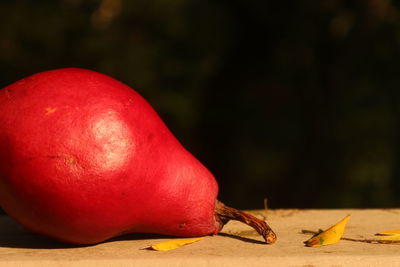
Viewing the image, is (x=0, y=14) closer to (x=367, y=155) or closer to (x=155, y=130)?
(x=367, y=155)

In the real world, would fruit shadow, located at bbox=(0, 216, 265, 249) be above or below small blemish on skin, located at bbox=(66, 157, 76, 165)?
below

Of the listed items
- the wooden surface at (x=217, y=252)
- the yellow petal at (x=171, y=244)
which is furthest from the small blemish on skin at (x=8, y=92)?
the yellow petal at (x=171, y=244)

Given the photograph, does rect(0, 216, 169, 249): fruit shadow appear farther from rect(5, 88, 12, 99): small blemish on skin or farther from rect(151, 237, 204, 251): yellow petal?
rect(5, 88, 12, 99): small blemish on skin

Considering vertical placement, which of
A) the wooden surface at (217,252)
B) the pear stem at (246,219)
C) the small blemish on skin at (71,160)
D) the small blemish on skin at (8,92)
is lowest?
the wooden surface at (217,252)

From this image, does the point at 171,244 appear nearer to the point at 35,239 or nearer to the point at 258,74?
the point at 35,239

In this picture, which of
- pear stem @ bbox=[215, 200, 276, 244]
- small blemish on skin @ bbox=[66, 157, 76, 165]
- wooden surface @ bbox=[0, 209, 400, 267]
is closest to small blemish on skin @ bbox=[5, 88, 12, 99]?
small blemish on skin @ bbox=[66, 157, 76, 165]

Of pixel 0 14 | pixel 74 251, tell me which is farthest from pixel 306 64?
pixel 74 251

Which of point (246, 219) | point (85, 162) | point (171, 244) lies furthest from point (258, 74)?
point (85, 162)

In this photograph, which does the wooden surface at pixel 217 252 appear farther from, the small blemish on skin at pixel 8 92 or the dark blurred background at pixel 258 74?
the dark blurred background at pixel 258 74
